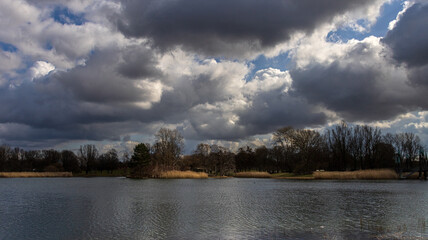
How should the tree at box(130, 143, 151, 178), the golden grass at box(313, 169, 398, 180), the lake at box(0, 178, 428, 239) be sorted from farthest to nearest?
the tree at box(130, 143, 151, 178)
the golden grass at box(313, 169, 398, 180)
the lake at box(0, 178, 428, 239)

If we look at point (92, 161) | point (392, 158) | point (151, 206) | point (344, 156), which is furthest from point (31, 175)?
point (392, 158)

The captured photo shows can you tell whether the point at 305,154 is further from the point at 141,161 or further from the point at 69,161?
the point at 69,161

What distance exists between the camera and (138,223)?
53.7 ft

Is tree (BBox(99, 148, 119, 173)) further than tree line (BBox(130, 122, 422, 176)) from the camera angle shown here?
Yes

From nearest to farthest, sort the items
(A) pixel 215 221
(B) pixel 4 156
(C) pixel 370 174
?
(A) pixel 215 221 → (C) pixel 370 174 → (B) pixel 4 156

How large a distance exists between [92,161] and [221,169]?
2201 inches

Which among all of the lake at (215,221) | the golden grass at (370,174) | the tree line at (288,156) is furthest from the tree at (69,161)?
the lake at (215,221)

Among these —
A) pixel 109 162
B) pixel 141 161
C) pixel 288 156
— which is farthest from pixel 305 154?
pixel 109 162

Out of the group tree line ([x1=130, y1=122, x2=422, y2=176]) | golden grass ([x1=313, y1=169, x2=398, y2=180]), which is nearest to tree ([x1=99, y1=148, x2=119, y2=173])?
tree line ([x1=130, y1=122, x2=422, y2=176])

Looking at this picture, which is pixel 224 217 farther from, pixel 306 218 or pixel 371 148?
pixel 371 148

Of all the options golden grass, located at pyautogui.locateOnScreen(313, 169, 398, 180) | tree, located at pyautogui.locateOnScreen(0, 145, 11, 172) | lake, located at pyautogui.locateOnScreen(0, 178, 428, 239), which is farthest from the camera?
tree, located at pyautogui.locateOnScreen(0, 145, 11, 172)

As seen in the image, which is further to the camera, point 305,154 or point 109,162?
point 109,162

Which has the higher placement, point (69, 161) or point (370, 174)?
point (69, 161)

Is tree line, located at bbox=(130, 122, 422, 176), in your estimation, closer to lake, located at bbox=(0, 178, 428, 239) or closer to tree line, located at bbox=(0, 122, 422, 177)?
tree line, located at bbox=(0, 122, 422, 177)
